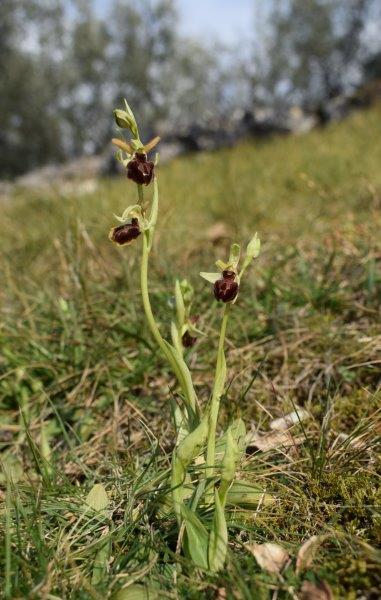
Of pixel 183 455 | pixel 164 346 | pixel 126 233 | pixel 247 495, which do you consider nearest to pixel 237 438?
pixel 247 495

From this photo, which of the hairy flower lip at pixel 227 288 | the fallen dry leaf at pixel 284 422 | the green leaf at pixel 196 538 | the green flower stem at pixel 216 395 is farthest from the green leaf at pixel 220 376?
the fallen dry leaf at pixel 284 422

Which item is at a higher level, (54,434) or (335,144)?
(54,434)

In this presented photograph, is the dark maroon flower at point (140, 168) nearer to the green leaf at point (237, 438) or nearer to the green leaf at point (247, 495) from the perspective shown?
the green leaf at point (237, 438)

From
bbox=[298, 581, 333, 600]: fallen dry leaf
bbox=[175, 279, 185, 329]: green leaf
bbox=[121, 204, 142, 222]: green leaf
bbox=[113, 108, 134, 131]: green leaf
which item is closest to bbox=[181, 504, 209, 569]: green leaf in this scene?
bbox=[298, 581, 333, 600]: fallen dry leaf

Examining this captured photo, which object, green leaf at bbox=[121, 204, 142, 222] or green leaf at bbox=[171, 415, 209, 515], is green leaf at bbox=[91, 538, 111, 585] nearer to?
green leaf at bbox=[171, 415, 209, 515]

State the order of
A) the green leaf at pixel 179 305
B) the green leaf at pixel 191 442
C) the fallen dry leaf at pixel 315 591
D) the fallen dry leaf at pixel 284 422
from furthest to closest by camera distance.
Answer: the fallen dry leaf at pixel 284 422 → the green leaf at pixel 179 305 → the green leaf at pixel 191 442 → the fallen dry leaf at pixel 315 591

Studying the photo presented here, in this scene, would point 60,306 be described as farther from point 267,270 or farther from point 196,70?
point 196,70

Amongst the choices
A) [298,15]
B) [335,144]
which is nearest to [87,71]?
[298,15]
